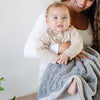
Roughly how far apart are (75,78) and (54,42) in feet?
1.04

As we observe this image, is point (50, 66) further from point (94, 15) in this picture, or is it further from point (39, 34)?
point (94, 15)

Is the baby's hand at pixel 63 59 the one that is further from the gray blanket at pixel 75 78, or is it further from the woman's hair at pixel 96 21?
the woman's hair at pixel 96 21

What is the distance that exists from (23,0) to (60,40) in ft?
1.86

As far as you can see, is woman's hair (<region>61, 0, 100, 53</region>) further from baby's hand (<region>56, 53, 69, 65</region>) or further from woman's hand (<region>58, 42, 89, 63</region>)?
baby's hand (<region>56, 53, 69, 65</region>)

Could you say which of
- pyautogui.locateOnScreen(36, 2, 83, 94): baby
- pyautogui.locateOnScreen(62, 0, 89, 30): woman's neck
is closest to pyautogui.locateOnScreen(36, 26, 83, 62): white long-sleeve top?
pyautogui.locateOnScreen(36, 2, 83, 94): baby

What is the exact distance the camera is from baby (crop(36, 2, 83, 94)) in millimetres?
1021

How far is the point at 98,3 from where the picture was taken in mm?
1160

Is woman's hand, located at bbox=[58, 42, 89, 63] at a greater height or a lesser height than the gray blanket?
greater

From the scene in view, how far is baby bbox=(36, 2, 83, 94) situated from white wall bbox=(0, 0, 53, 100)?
41 cm

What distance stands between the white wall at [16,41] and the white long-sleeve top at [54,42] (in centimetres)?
43

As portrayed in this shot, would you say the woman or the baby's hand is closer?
the baby's hand

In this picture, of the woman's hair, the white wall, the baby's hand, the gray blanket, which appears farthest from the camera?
the white wall

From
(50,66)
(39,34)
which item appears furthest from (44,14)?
(50,66)

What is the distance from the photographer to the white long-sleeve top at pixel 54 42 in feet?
3.37
